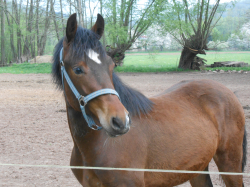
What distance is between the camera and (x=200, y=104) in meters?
2.69

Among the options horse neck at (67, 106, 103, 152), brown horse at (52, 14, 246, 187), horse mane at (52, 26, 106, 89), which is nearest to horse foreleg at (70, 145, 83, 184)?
brown horse at (52, 14, 246, 187)

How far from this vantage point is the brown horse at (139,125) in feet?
5.79

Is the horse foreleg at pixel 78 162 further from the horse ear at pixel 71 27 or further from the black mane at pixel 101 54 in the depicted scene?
the horse ear at pixel 71 27

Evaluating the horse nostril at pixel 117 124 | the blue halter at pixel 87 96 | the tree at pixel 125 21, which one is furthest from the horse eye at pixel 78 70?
the tree at pixel 125 21

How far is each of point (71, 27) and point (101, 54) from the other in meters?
0.31

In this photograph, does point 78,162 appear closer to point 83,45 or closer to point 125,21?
point 83,45

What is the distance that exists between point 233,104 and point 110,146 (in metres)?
1.61

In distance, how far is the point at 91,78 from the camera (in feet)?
5.73

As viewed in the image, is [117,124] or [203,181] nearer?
[117,124]

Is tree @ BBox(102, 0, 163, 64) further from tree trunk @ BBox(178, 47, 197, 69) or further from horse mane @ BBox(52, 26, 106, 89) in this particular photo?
horse mane @ BBox(52, 26, 106, 89)

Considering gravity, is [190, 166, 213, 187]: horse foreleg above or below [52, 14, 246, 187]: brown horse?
below

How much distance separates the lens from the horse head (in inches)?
62.6

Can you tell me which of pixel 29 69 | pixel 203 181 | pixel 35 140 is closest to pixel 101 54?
pixel 203 181

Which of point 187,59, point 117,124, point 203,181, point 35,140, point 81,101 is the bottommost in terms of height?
point 35,140
